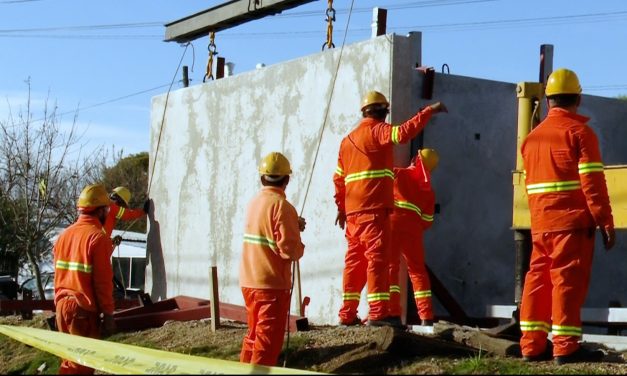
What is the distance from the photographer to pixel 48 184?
75.7ft

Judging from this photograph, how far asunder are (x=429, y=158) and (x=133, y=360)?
470 cm

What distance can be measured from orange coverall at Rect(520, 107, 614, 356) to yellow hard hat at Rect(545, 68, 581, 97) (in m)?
0.15

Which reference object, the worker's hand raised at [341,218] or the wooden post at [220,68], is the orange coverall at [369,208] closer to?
the worker's hand raised at [341,218]

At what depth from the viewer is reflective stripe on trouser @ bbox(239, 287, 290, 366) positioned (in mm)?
8328

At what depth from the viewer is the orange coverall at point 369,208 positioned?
31.8 ft

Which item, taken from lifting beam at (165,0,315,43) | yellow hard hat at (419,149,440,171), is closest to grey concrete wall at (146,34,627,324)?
yellow hard hat at (419,149,440,171)

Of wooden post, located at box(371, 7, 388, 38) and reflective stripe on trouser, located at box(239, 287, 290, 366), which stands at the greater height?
wooden post, located at box(371, 7, 388, 38)

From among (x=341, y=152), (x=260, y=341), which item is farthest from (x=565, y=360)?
(x=341, y=152)

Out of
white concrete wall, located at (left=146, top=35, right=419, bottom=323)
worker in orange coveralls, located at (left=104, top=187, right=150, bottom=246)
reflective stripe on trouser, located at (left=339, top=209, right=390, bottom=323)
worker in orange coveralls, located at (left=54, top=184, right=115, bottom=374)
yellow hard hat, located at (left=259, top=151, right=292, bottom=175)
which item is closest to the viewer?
yellow hard hat, located at (left=259, top=151, right=292, bottom=175)

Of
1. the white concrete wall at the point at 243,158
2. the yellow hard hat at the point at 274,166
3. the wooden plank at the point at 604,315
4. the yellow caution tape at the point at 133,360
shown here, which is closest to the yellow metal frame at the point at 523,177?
the wooden plank at the point at 604,315

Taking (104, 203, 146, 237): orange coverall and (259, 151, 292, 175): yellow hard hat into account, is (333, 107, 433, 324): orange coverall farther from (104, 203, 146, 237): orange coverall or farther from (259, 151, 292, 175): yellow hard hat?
(104, 203, 146, 237): orange coverall

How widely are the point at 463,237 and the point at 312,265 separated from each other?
1.79 meters

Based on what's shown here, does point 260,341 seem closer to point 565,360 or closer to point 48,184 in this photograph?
point 565,360

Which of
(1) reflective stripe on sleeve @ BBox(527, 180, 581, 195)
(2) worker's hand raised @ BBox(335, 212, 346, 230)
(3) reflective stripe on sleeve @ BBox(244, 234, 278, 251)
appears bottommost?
(3) reflective stripe on sleeve @ BBox(244, 234, 278, 251)
